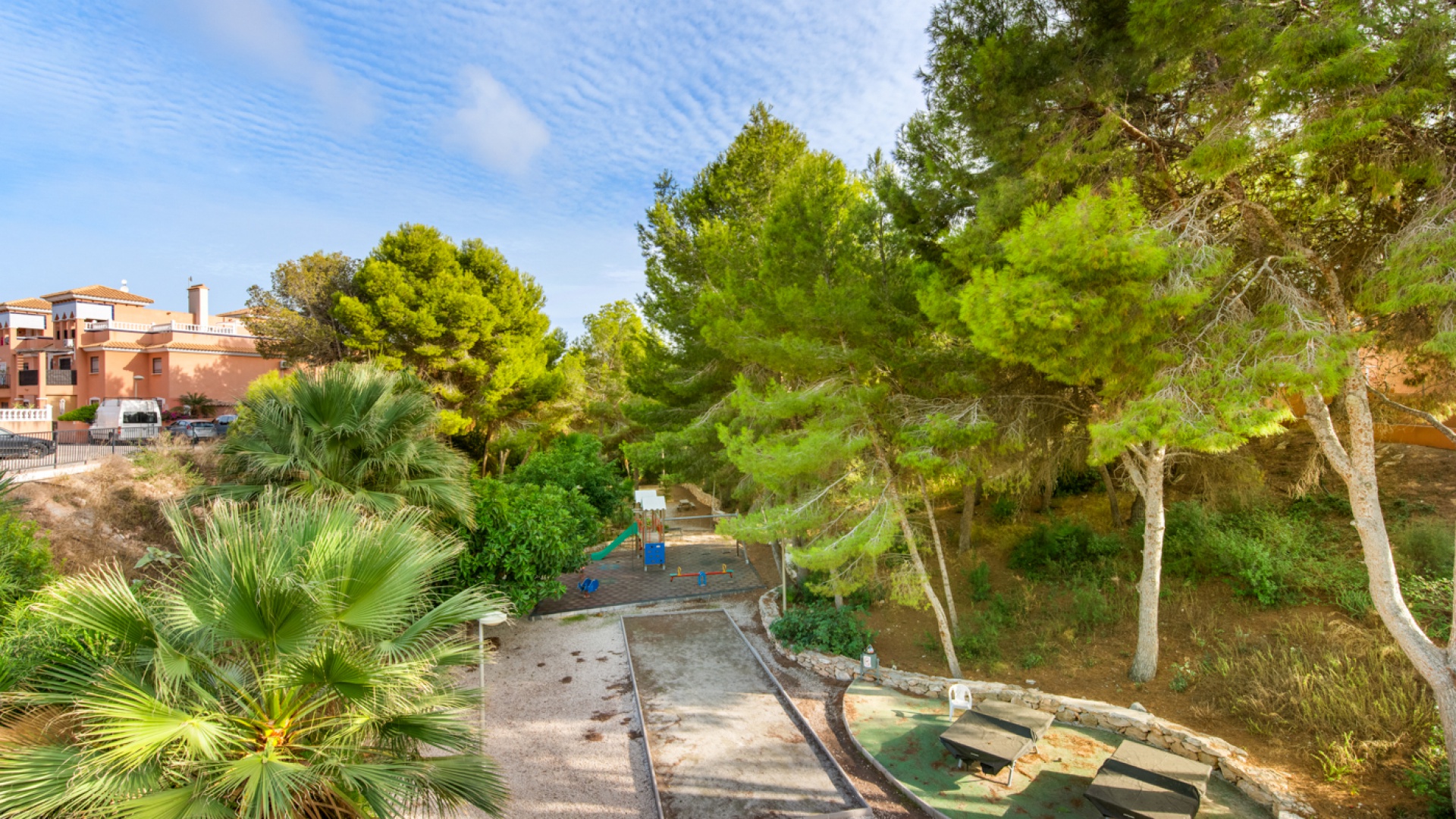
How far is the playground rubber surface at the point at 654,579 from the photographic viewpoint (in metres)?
12.7

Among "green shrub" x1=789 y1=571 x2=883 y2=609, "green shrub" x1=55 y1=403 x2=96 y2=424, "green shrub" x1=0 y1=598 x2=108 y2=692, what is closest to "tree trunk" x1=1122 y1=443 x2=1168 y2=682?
"green shrub" x1=789 y1=571 x2=883 y2=609

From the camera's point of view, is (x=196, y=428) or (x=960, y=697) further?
(x=196, y=428)

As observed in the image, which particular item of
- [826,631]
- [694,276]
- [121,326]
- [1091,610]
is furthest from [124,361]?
[1091,610]

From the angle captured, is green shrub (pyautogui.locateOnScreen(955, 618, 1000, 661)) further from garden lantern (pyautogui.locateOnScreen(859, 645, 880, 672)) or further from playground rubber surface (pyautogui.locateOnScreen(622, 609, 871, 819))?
playground rubber surface (pyautogui.locateOnScreen(622, 609, 871, 819))

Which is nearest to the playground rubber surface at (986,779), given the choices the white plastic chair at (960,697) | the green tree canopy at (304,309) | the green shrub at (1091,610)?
the white plastic chair at (960,697)

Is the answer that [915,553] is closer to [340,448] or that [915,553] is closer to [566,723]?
[566,723]

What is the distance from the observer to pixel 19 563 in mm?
5754

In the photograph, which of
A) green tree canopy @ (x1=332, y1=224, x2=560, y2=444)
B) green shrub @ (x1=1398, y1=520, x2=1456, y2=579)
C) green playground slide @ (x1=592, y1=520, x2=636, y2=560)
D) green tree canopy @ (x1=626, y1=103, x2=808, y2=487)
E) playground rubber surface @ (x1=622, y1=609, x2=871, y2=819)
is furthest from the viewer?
green tree canopy @ (x1=332, y1=224, x2=560, y2=444)

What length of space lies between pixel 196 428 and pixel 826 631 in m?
24.9

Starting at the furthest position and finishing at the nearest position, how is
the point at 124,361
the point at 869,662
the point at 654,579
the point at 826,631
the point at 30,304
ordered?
the point at 30,304
the point at 124,361
the point at 654,579
the point at 826,631
the point at 869,662

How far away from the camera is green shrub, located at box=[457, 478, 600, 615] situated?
9.77 m

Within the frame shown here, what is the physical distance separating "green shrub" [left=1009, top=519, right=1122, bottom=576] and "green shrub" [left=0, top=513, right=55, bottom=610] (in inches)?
521

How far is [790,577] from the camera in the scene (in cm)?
1323

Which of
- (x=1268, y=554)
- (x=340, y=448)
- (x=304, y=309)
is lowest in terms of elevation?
(x=1268, y=554)
